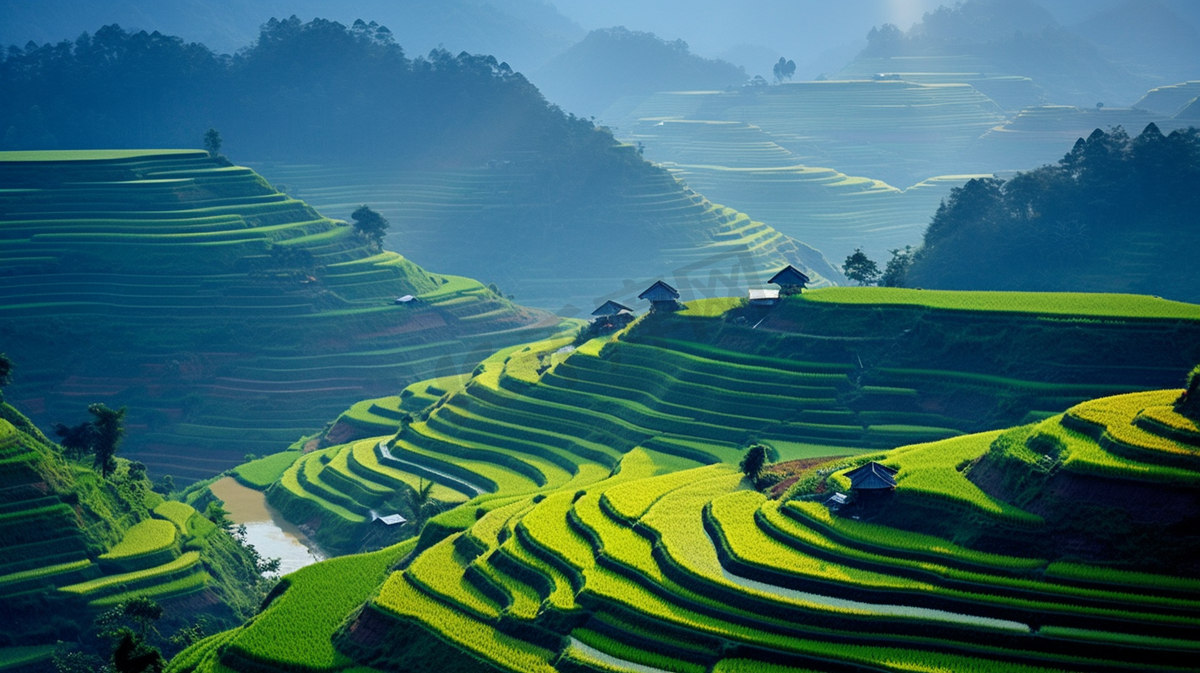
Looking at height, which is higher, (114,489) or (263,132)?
(263,132)

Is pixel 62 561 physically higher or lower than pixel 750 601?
lower

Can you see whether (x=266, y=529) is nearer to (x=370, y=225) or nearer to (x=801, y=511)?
(x=801, y=511)

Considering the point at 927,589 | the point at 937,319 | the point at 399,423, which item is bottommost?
the point at 399,423

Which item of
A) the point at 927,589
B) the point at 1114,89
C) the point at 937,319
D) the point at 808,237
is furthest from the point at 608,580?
the point at 1114,89

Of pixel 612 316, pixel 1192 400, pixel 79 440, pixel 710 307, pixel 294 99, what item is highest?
pixel 294 99

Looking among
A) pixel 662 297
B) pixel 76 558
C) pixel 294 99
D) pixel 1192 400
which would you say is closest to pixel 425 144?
pixel 294 99

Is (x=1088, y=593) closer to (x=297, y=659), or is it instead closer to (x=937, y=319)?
(x=297, y=659)

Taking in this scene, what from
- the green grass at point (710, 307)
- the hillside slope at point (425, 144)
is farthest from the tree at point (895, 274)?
the hillside slope at point (425, 144)
